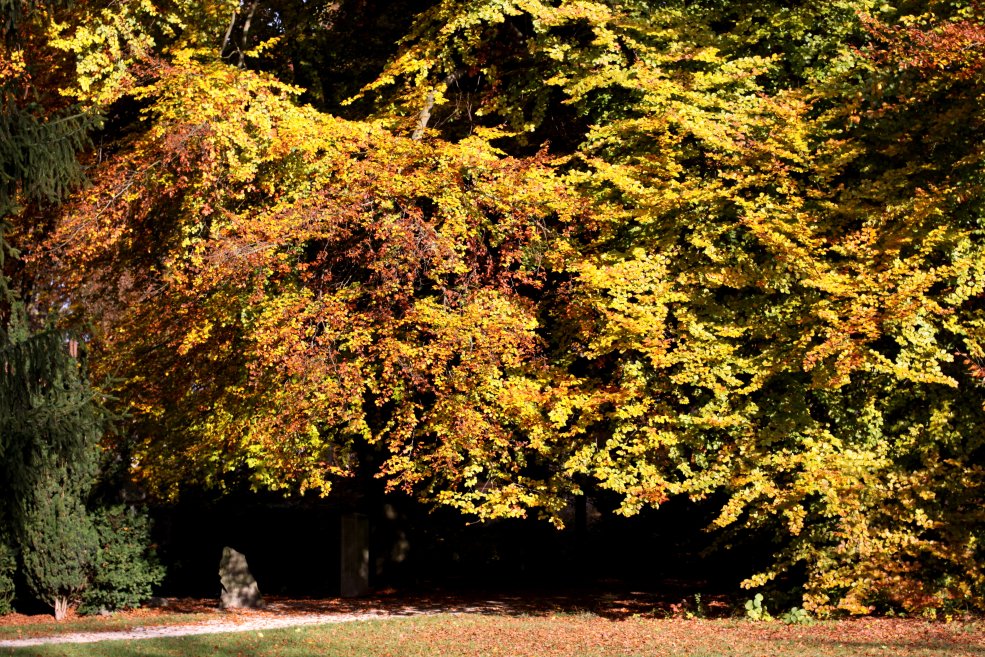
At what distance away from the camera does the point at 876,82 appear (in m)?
11.4

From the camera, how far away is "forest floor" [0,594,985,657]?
381 inches

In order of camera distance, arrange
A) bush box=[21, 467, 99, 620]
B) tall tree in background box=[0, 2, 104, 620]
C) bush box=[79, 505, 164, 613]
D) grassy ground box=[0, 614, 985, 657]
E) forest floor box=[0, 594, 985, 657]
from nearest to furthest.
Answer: tall tree in background box=[0, 2, 104, 620], grassy ground box=[0, 614, 985, 657], forest floor box=[0, 594, 985, 657], bush box=[21, 467, 99, 620], bush box=[79, 505, 164, 613]

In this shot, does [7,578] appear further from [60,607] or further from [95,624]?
[95,624]

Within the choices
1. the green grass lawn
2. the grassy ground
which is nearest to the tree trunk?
the green grass lawn

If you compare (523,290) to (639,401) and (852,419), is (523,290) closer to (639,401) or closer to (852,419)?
(639,401)

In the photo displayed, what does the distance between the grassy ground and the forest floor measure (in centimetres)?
1

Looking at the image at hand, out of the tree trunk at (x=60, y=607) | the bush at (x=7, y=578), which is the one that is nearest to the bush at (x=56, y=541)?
the tree trunk at (x=60, y=607)

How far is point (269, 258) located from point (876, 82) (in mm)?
7005

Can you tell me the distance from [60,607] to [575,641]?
23.5 feet

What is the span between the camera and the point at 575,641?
10.3 meters

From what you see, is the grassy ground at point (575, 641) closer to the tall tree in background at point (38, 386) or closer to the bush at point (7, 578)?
the tall tree in background at point (38, 386)

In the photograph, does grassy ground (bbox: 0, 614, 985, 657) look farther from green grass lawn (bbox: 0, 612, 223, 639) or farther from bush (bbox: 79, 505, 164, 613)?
bush (bbox: 79, 505, 164, 613)

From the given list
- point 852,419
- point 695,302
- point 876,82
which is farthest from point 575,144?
point 852,419

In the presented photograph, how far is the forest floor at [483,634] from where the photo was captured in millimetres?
9672
